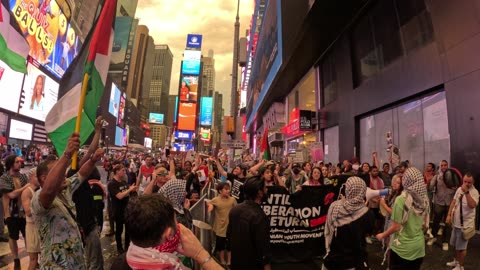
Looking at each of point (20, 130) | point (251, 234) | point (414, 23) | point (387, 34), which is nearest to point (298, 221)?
point (251, 234)

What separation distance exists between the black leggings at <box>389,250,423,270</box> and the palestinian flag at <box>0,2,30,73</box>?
6.10 metres

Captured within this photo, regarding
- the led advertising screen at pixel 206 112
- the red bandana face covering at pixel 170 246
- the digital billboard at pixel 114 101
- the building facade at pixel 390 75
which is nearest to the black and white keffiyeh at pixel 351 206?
the red bandana face covering at pixel 170 246

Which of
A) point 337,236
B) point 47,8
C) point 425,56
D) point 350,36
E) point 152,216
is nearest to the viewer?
point 152,216

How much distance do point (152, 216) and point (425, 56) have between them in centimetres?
1136

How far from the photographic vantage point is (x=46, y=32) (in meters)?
34.8

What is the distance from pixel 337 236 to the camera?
367 cm

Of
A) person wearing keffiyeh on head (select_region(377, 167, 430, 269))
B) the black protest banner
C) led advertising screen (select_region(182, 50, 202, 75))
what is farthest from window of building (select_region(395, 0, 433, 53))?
led advertising screen (select_region(182, 50, 202, 75))

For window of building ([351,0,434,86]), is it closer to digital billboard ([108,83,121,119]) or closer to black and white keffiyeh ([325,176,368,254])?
black and white keffiyeh ([325,176,368,254])

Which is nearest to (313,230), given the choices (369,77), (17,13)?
(369,77)

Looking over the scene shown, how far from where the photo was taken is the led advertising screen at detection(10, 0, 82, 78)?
29.4 meters

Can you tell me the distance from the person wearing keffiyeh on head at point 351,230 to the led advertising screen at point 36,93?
34.9m

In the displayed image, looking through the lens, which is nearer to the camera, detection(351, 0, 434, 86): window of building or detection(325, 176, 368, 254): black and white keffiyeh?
detection(325, 176, 368, 254): black and white keffiyeh

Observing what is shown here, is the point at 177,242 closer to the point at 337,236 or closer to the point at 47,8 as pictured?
the point at 337,236

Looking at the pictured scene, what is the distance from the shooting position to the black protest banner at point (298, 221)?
5.92m
